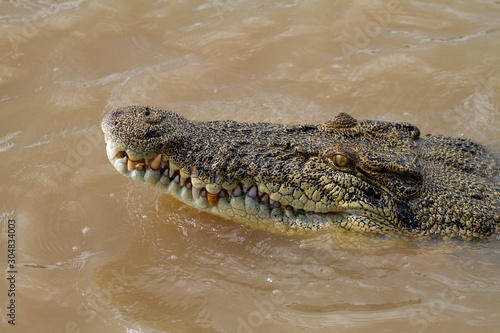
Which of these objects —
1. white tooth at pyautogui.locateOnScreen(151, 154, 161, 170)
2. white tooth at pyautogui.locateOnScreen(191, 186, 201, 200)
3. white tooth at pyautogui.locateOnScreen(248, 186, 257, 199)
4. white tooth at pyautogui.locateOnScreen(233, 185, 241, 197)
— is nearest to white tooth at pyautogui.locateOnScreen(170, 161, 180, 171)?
white tooth at pyautogui.locateOnScreen(151, 154, 161, 170)

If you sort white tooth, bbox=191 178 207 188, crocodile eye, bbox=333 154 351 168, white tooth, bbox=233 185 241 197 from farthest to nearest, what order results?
crocodile eye, bbox=333 154 351 168 → white tooth, bbox=233 185 241 197 → white tooth, bbox=191 178 207 188

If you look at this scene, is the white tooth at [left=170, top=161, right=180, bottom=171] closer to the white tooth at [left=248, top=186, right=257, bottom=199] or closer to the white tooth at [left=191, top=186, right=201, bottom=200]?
the white tooth at [left=191, top=186, right=201, bottom=200]

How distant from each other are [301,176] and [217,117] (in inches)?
87.6

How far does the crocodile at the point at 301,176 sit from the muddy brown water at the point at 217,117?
0.22m

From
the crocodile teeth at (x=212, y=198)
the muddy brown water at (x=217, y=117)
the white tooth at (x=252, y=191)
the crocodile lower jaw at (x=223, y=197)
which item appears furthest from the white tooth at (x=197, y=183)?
the muddy brown water at (x=217, y=117)

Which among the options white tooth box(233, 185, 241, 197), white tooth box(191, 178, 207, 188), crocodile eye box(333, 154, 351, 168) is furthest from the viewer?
crocodile eye box(333, 154, 351, 168)

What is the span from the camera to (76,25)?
23.4 ft

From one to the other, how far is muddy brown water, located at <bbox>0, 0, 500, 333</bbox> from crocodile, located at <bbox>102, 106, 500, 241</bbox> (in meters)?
0.22

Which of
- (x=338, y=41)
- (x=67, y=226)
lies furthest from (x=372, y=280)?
(x=338, y=41)

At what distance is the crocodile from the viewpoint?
3799 millimetres

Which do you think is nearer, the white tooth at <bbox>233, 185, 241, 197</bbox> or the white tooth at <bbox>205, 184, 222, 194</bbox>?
the white tooth at <bbox>205, 184, 222, 194</bbox>

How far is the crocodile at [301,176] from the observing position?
3.80 meters

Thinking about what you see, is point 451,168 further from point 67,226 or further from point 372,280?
point 67,226

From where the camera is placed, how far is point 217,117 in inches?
233
